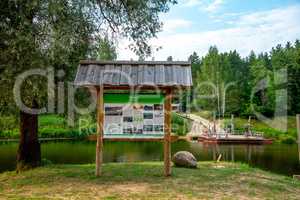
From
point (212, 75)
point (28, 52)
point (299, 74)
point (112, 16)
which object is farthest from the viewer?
point (212, 75)

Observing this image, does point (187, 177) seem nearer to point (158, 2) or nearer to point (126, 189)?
point (126, 189)

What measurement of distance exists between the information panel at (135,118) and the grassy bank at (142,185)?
133 cm

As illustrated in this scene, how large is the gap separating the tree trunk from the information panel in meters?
3.84

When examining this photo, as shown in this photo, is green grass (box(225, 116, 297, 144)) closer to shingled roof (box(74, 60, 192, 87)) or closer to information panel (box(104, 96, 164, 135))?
shingled roof (box(74, 60, 192, 87))

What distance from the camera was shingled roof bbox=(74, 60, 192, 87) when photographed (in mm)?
11352

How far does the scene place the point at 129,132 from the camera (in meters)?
11.5

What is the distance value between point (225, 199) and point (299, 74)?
52642mm

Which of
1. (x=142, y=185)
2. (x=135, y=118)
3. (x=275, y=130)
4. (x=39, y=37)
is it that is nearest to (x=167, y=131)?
(x=135, y=118)

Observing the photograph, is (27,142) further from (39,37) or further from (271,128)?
(271,128)

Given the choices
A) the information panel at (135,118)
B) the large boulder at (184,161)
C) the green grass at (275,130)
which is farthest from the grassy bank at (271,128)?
the information panel at (135,118)

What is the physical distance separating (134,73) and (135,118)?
129 cm

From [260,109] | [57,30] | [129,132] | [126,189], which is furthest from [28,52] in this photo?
[260,109]

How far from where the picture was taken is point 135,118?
38.0 ft

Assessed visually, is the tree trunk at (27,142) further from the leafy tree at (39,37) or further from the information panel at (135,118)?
the information panel at (135,118)
